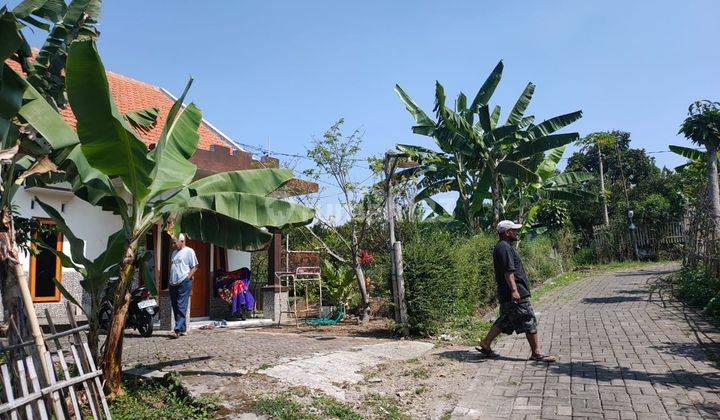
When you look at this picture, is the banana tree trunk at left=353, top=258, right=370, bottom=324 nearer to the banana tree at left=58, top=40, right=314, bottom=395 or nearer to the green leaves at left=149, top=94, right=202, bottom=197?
the banana tree at left=58, top=40, right=314, bottom=395

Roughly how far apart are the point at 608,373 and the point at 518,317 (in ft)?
4.32

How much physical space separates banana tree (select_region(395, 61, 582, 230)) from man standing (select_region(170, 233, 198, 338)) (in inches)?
302

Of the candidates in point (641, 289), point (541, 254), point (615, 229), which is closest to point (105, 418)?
point (641, 289)

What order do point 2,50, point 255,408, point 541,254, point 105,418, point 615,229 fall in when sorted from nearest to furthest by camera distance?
point 2,50, point 105,418, point 255,408, point 541,254, point 615,229

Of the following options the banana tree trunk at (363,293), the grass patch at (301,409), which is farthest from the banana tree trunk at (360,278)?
the grass patch at (301,409)

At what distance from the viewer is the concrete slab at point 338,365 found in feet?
20.0

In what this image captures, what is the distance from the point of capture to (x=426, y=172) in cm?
1838

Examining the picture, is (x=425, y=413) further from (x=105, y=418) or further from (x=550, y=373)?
(x=105, y=418)

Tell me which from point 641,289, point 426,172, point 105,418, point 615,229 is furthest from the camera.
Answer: point 615,229

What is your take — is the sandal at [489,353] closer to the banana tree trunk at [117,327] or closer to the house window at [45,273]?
the banana tree trunk at [117,327]

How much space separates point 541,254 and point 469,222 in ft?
13.3

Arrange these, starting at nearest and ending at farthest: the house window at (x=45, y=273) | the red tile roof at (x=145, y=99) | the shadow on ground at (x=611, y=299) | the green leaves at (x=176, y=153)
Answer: the green leaves at (x=176, y=153) < the house window at (x=45, y=273) < the shadow on ground at (x=611, y=299) < the red tile roof at (x=145, y=99)

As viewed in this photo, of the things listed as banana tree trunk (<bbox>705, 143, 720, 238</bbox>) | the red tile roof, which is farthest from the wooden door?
banana tree trunk (<bbox>705, 143, 720, 238</bbox>)

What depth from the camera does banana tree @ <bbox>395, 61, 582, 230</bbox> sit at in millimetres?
15688
